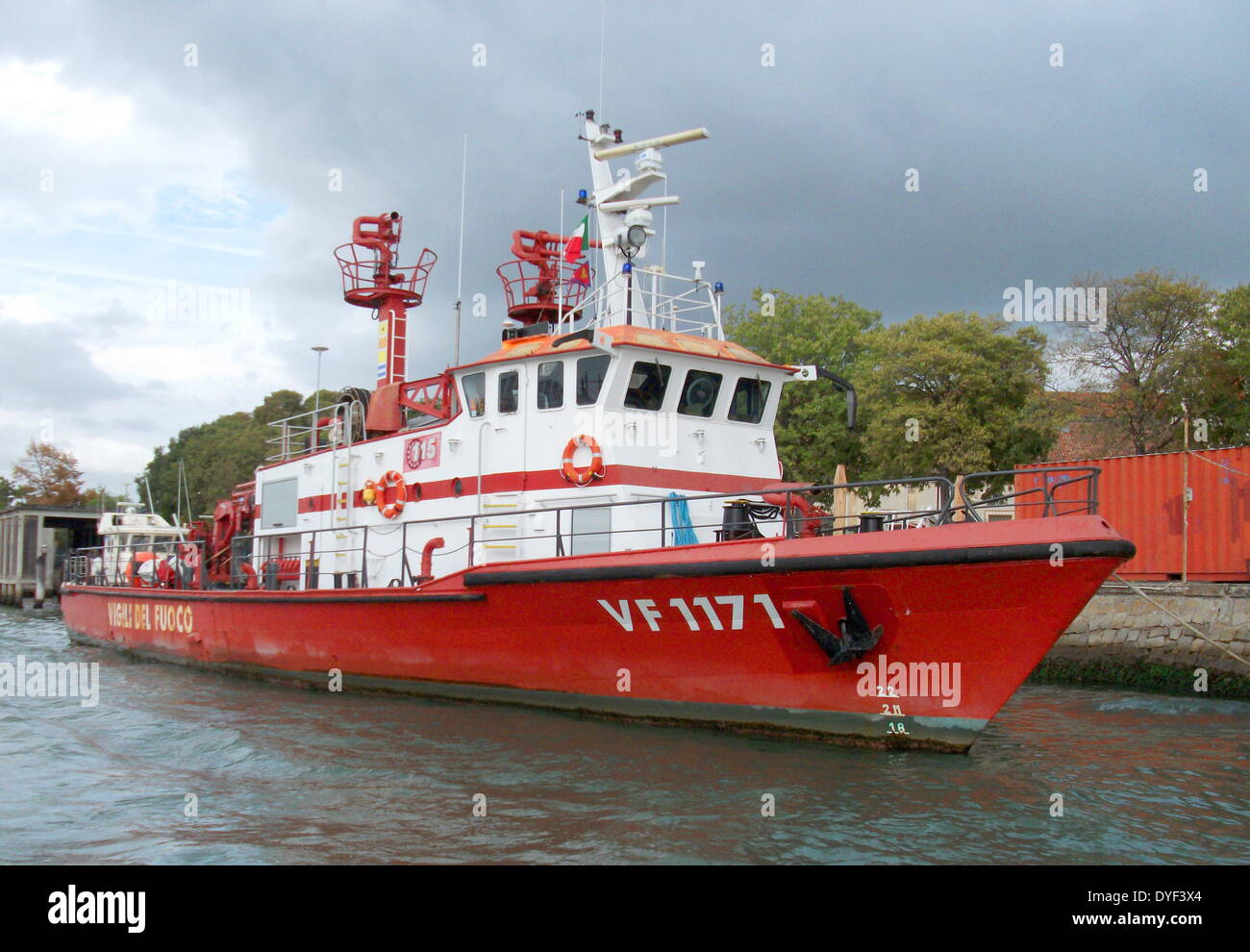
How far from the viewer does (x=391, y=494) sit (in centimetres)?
1253

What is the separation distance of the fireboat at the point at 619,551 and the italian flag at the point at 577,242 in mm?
55

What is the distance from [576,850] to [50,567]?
117 ft

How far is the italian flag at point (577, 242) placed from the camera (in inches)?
484

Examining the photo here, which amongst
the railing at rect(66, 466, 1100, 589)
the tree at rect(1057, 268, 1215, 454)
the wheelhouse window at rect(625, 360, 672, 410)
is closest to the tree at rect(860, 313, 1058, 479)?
the tree at rect(1057, 268, 1215, 454)

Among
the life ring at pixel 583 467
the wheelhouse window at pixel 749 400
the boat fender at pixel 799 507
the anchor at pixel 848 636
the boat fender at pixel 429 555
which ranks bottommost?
the anchor at pixel 848 636

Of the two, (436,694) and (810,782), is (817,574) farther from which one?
(436,694)

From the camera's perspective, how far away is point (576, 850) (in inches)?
243

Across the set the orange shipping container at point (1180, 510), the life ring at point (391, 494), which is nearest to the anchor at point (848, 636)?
the life ring at point (391, 494)

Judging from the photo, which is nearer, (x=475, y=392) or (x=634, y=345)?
(x=634, y=345)

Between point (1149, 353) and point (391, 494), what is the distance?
658 inches

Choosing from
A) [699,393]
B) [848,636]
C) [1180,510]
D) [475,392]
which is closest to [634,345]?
[699,393]

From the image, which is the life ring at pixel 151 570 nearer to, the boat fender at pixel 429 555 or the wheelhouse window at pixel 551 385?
the boat fender at pixel 429 555

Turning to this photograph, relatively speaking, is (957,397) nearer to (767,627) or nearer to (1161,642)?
(1161,642)

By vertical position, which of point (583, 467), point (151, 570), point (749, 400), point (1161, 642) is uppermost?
point (749, 400)
